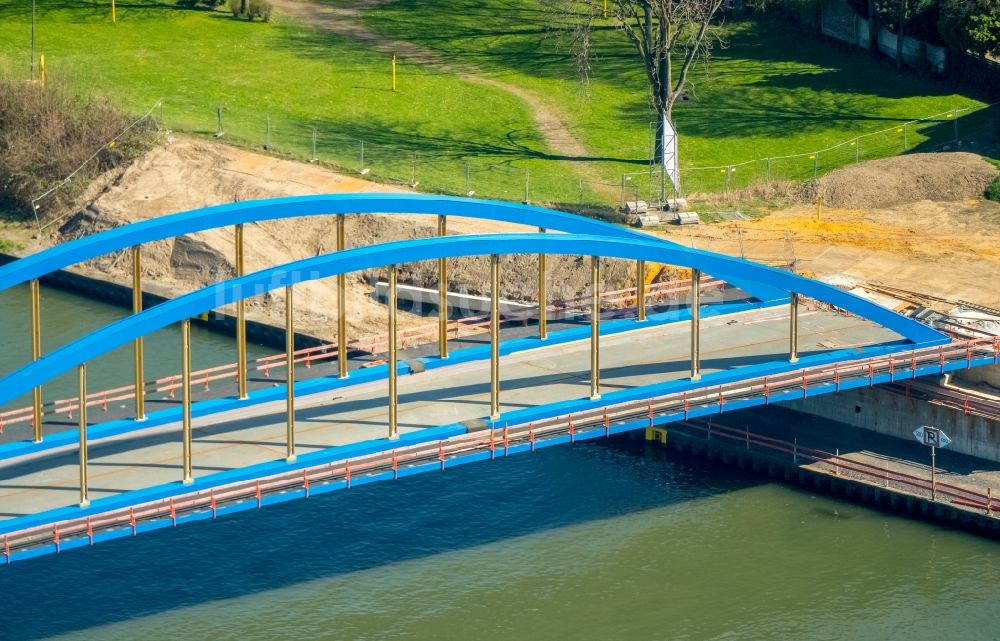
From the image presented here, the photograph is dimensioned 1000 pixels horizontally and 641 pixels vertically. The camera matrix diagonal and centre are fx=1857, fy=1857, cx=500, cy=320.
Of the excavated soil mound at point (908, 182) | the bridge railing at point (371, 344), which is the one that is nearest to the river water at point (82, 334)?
the bridge railing at point (371, 344)

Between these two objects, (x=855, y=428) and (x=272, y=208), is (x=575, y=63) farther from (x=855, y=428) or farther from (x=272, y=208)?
(x=272, y=208)

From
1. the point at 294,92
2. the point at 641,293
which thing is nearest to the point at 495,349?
the point at 641,293

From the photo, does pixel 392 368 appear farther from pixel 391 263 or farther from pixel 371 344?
pixel 371 344

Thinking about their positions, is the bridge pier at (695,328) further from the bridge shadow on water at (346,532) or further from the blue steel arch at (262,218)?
the bridge shadow on water at (346,532)

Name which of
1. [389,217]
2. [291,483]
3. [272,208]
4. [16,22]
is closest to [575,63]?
[389,217]

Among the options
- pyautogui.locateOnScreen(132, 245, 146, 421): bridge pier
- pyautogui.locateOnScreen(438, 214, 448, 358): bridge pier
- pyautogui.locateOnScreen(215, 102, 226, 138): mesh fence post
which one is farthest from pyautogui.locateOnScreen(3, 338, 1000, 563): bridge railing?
pyautogui.locateOnScreen(215, 102, 226, 138): mesh fence post

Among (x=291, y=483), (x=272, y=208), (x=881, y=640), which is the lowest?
(x=881, y=640)
